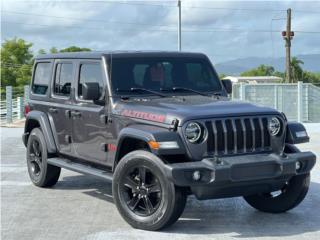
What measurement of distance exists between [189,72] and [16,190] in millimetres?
3032

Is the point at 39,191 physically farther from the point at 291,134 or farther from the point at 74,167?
the point at 291,134

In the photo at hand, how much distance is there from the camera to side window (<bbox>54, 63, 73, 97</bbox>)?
27.2ft

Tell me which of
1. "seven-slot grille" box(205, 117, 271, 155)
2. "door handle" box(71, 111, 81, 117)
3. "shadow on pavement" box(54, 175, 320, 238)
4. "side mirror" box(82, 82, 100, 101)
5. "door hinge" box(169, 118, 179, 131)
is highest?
"side mirror" box(82, 82, 100, 101)

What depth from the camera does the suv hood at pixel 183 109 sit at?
629cm

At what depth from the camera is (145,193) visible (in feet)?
20.9

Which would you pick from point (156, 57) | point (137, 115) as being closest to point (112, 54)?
point (156, 57)

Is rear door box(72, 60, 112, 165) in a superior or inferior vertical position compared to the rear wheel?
superior

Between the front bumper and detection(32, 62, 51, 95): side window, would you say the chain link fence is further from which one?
the front bumper

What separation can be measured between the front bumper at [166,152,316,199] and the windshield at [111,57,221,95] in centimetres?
170

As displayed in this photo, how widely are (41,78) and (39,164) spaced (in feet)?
4.24

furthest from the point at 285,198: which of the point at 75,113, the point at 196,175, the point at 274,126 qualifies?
the point at 75,113

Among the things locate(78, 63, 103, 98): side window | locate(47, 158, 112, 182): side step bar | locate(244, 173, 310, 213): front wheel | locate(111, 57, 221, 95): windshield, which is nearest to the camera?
locate(244, 173, 310, 213): front wheel

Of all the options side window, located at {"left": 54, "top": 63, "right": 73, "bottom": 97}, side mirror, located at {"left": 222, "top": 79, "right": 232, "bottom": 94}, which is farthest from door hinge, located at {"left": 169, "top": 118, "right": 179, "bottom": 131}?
side window, located at {"left": 54, "top": 63, "right": 73, "bottom": 97}

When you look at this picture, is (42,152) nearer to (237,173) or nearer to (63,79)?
(63,79)
